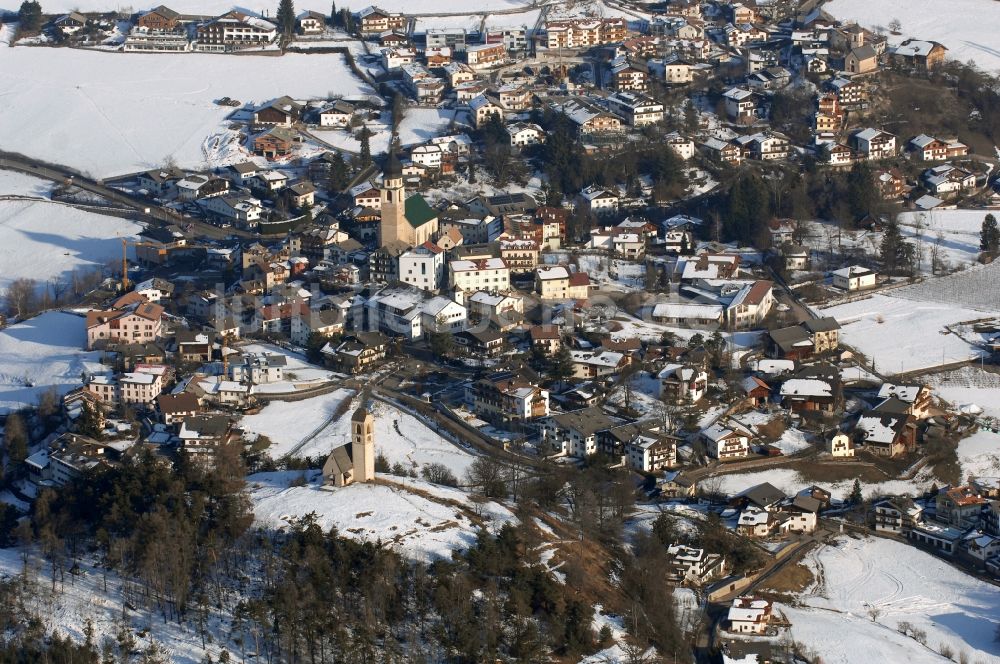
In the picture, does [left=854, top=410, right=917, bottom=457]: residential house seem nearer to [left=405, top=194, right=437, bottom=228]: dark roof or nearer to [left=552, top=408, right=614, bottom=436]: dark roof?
[left=552, top=408, right=614, bottom=436]: dark roof

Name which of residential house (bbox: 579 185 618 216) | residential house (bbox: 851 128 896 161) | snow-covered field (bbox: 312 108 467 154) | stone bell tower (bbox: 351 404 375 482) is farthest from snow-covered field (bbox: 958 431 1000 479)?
snow-covered field (bbox: 312 108 467 154)

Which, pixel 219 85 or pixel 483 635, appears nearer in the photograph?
pixel 483 635

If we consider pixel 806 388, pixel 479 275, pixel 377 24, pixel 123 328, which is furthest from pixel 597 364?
pixel 377 24

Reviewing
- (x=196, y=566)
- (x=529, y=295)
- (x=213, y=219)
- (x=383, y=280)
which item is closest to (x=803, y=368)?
(x=529, y=295)

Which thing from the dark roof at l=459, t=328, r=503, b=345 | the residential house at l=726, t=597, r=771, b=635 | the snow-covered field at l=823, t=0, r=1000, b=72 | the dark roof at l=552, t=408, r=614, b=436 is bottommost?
the residential house at l=726, t=597, r=771, b=635

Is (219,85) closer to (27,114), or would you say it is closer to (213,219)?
(27,114)

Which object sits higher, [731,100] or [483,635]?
[731,100]

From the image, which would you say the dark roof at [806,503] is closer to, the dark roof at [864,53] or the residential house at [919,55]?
the dark roof at [864,53]
